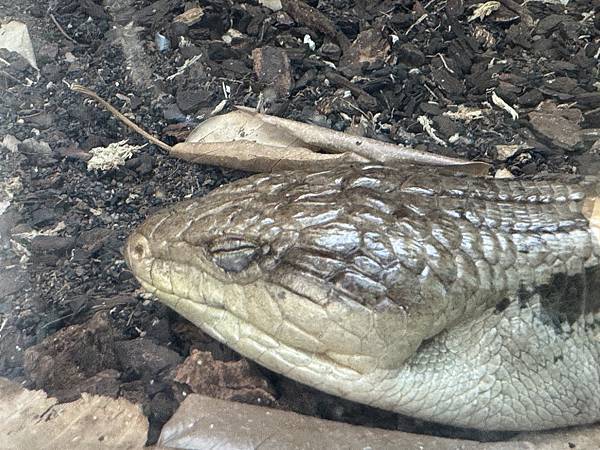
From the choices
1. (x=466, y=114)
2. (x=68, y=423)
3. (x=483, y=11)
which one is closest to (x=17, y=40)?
(x=466, y=114)

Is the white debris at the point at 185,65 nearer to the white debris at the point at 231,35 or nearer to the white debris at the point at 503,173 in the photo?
the white debris at the point at 231,35

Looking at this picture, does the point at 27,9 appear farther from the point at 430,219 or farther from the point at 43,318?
the point at 430,219

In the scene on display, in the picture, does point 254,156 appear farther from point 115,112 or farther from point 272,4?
point 272,4

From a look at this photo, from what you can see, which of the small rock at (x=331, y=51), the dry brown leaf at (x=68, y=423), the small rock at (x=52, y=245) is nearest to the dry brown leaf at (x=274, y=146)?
the small rock at (x=331, y=51)

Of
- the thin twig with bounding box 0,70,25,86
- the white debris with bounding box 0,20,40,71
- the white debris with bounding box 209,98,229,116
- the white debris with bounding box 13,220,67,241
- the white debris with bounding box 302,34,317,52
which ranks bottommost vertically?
the white debris with bounding box 13,220,67,241

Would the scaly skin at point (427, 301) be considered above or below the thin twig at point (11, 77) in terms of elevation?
above

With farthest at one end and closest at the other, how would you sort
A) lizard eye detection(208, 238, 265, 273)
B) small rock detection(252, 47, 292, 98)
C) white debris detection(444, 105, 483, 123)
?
small rock detection(252, 47, 292, 98), white debris detection(444, 105, 483, 123), lizard eye detection(208, 238, 265, 273)

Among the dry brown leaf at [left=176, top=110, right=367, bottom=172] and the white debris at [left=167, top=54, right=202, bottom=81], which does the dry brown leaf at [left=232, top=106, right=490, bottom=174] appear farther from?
the white debris at [left=167, top=54, right=202, bottom=81]

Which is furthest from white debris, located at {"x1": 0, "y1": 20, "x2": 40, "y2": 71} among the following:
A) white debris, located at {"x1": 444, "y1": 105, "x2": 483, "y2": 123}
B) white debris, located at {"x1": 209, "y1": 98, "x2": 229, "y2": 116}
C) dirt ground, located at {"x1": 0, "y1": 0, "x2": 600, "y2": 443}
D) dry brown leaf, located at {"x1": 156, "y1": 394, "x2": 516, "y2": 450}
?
dry brown leaf, located at {"x1": 156, "y1": 394, "x2": 516, "y2": 450}
